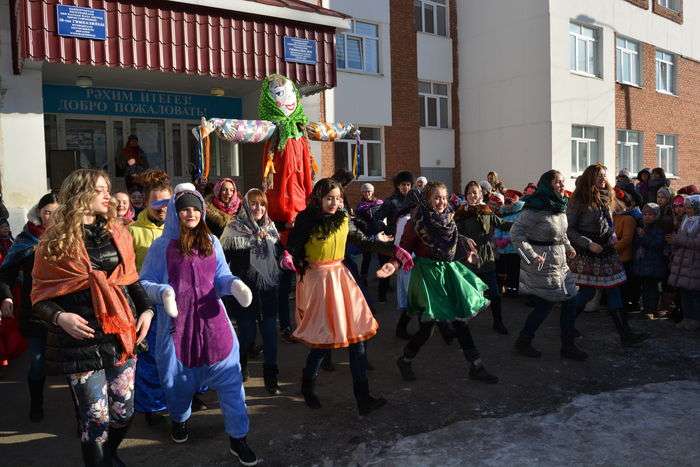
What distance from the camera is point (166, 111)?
528 inches

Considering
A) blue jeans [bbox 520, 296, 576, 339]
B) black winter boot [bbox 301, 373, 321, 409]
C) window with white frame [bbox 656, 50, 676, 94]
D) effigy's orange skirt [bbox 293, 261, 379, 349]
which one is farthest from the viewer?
window with white frame [bbox 656, 50, 676, 94]

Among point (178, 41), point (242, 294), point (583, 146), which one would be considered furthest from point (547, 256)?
point (583, 146)

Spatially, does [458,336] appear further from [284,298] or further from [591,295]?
[284,298]

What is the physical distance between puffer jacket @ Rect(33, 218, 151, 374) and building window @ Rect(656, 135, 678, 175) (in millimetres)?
22801

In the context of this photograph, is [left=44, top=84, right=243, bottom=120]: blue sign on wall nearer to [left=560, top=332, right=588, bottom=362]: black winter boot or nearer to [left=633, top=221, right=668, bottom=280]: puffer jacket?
[left=633, top=221, right=668, bottom=280]: puffer jacket

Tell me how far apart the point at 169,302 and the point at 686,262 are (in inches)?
238

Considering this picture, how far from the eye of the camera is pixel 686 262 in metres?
6.96

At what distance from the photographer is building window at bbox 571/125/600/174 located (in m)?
18.6

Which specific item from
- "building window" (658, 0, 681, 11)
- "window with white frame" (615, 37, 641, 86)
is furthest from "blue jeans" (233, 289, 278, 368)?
"building window" (658, 0, 681, 11)

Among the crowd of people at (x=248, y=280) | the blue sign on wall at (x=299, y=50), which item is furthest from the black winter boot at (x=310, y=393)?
the blue sign on wall at (x=299, y=50)

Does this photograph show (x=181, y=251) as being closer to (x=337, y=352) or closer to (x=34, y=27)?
(x=337, y=352)

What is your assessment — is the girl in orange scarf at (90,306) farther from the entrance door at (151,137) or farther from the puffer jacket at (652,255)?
the entrance door at (151,137)

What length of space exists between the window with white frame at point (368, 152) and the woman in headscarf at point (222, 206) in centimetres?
1052

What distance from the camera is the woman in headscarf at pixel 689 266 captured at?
688 cm
